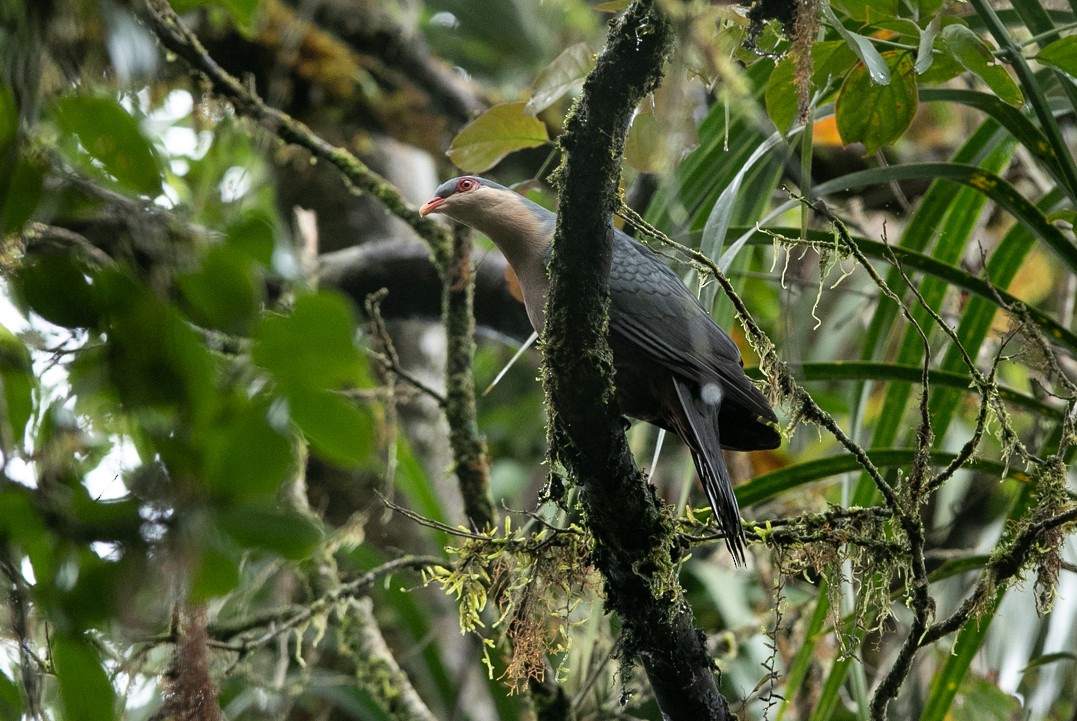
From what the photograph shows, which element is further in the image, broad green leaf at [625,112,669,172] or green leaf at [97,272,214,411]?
broad green leaf at [625,112,669,172]

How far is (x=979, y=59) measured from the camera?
197 cm

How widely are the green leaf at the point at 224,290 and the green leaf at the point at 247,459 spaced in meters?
0.10

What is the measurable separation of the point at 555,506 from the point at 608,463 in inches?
18.4

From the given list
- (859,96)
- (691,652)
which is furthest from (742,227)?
(691,652)

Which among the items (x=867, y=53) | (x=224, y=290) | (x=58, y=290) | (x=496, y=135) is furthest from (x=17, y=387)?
(x=496, y=135)

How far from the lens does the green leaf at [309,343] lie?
36.6 inches

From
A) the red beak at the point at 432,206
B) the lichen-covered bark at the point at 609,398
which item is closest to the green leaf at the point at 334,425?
the lichen-covered bark at the point at 609,398

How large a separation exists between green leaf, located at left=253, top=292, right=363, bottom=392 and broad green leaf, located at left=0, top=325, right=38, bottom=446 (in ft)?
0.72

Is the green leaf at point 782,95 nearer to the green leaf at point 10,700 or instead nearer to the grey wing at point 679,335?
the grey wing at point 679,335

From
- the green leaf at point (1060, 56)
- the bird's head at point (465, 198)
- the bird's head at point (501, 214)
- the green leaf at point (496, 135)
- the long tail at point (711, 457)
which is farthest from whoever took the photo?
the bird's head at point (465, 198)

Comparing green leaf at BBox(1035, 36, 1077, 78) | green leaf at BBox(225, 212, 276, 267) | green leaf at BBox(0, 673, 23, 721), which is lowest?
green leaf at BBox(0, 673, 23, 721)

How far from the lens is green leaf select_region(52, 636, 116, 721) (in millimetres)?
901

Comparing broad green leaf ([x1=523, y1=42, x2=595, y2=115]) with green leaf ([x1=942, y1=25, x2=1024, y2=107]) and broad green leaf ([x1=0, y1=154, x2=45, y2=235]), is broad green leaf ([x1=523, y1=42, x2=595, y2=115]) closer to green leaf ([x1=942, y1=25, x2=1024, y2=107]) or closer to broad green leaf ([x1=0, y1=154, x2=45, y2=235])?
green leaf ([x1=942, y1=25, x2=1024, y2=107])

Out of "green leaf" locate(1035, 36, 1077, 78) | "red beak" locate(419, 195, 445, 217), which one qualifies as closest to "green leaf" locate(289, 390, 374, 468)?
"green leaf" locate(1035, 36, 1077, 78)
